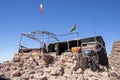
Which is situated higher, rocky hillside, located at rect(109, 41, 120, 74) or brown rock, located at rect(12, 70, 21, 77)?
rocky hillside, located at rect(109, 41, 120, 74)

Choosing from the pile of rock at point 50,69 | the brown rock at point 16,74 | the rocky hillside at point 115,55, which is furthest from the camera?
the rocky hillside at point 115,55

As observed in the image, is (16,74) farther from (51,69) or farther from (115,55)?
(115,55)

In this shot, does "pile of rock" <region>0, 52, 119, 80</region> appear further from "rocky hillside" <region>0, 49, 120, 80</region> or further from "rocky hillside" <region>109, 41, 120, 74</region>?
"rocky hillside" <region>109, 41, 120, 74</region>

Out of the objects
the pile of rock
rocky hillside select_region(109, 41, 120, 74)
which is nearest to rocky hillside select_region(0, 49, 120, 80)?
the pile of rock

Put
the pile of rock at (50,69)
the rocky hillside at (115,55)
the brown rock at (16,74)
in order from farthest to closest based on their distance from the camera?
the rocky hillside at (115,55)
the brown rock at (16,74)
the pile of rock at (50,69)

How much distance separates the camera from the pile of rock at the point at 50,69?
1608cm

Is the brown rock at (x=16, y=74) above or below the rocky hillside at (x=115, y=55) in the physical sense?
below

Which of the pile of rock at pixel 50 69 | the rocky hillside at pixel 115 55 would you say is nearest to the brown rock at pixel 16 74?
the pile of rock at pixel 50 69

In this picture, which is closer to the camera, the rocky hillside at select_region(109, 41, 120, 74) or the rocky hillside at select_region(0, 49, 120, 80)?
the rocky hillside at select_region(0, 49, 120, 80)

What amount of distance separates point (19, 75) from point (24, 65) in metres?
1.92

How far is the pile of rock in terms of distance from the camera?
52.7ft

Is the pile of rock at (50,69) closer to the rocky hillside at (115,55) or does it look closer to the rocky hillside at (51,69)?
the rocky hillside at (51,69)

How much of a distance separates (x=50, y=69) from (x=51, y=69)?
11cm

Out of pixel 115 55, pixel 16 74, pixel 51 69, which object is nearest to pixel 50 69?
pixel 51 69
